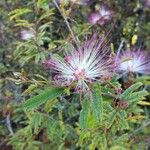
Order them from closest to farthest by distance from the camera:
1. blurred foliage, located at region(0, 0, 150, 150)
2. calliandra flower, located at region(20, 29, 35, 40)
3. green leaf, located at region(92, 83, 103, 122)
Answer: green leaf, located at region(92, 83, 103, 122), blurred foliage, located at region(0, 0, 150, 150), calliandra flower, located at region(20, 29, 35, 40)

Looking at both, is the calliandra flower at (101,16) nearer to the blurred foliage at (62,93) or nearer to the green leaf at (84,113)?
the blurred foliage at (62,93)

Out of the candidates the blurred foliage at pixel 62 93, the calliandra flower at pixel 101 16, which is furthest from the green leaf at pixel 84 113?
the calliandra flower at pixel 101 16

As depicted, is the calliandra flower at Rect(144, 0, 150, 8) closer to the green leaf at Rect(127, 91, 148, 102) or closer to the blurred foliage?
the blurred foliage

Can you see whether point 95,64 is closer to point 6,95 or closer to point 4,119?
point 6,95

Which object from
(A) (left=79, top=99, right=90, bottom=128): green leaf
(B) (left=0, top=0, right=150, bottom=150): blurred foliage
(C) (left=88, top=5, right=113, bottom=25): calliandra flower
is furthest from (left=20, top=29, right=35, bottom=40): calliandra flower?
(A) (left=79, top=99, right=90, bottom=128): green leaf

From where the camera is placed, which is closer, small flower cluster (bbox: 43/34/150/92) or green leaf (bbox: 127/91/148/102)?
small flower cluster (bbox: 43/34/150/92)

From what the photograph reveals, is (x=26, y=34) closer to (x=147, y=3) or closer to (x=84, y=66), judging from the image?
(x=84, y=66)
